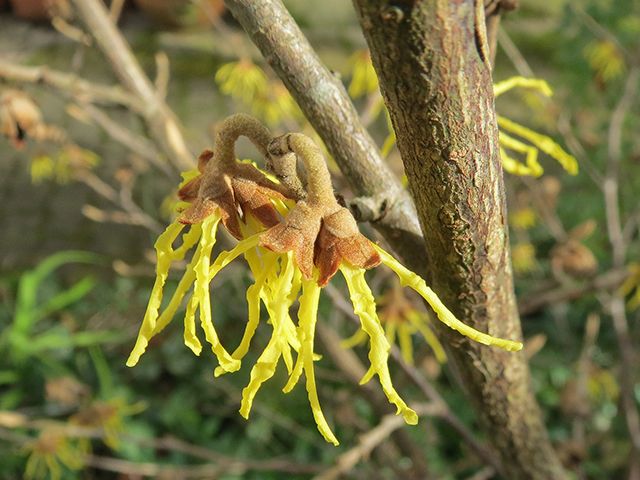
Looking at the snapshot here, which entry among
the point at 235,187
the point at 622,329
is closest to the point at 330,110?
the point at 235,187

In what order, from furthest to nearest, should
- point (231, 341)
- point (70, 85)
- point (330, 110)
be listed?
point (231, 341) → point (70, 85) → point (330, 110)

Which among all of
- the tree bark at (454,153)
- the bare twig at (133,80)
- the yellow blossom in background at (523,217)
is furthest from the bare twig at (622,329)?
the bare twig at (133,80)

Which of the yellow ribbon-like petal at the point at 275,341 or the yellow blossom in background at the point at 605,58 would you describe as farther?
the yellow blossom in background at the point at 605,58

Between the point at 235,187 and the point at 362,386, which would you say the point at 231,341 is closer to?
the point at 362,386

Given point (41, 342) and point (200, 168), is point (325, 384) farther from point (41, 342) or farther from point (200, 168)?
point (200, 168)

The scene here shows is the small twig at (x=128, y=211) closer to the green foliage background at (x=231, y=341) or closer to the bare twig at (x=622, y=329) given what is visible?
the green foliage background at (x=231, y=341)

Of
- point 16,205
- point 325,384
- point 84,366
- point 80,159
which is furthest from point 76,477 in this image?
point 16,205

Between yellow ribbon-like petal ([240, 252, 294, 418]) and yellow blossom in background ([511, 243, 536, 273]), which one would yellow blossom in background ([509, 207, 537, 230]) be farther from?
yellow ribbon-like petal ([240, 252, 294, 418])
